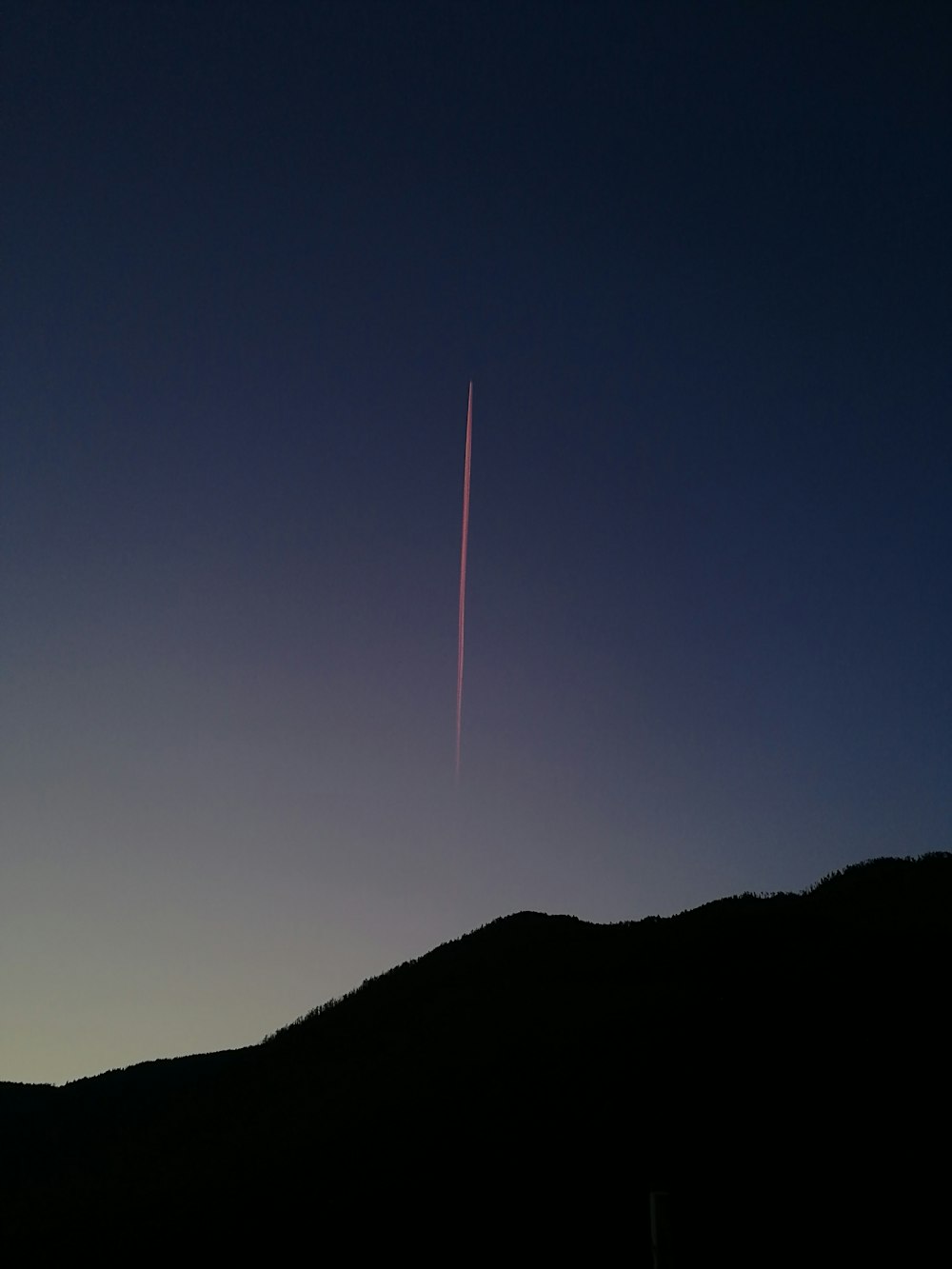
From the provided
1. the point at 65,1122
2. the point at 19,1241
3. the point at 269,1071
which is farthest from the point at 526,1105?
the point at 65,1122

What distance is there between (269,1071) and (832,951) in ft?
74.5

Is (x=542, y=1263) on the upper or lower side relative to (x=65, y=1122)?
lower

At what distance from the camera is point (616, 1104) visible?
22984 mm

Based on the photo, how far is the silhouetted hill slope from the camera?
18266mm

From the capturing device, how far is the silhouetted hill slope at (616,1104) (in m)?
18.3

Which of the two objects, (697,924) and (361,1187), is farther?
(697,924)

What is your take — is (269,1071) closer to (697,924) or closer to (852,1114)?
(697,924)

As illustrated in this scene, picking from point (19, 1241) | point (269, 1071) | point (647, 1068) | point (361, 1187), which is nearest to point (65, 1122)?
point (269, 1071)

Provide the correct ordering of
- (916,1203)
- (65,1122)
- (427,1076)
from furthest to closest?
(65,1122)
(427,1076)
(916,1203)

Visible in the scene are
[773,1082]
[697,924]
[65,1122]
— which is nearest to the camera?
[773,1082]

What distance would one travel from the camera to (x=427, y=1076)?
28.5m

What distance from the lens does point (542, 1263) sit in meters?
17.6

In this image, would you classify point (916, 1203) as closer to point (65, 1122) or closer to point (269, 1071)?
point (269, 1071)

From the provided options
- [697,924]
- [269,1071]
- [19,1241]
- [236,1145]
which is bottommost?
[19,1241]
